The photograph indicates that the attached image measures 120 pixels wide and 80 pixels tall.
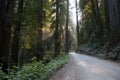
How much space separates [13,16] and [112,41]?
350 inches

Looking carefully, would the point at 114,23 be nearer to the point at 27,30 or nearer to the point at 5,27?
the point at 27,30

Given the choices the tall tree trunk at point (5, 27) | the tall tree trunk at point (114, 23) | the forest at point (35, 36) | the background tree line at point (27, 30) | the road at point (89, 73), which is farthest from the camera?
the tall tree trunk at point (114, 23)

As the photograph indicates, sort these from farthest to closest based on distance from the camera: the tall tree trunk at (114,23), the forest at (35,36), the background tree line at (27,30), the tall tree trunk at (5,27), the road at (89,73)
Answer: the tall tree trunk at (114,23) → the background tree line at (27,30) → the tall tree trunk at (5,27) → the forest at (35,36) → the road at (89,73)

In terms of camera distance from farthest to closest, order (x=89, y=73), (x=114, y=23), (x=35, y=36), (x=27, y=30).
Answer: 1. (x=35, y=36)
2. (x=27, y=30)
3. (x=114, y=23)
4. (x=89, y=73)

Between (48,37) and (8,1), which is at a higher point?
(8,1)

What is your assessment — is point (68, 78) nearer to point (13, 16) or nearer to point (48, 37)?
point (13, 16)

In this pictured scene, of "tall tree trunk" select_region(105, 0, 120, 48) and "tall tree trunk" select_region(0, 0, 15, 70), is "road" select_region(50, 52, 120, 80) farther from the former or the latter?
"tall tree trunk" select_region(105, 0, 120, 48)

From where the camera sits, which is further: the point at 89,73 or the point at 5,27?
the point at 5,27

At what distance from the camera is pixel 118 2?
18.6 meters

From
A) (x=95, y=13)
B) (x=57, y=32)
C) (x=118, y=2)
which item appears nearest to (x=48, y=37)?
(x=57, y=32)

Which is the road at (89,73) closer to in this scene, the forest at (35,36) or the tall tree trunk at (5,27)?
the forest at (35,36)

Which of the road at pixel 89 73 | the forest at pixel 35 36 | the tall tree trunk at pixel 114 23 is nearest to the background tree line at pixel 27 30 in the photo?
the forest at pixel 35 36

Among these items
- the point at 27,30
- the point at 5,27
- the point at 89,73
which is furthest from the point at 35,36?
the point at 89,73

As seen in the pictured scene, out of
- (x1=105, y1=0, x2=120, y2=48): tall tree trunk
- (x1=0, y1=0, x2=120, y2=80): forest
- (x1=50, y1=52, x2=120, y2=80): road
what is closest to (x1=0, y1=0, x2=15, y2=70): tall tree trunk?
(x1=0, y1=0, x2=120, y2=80): forest
